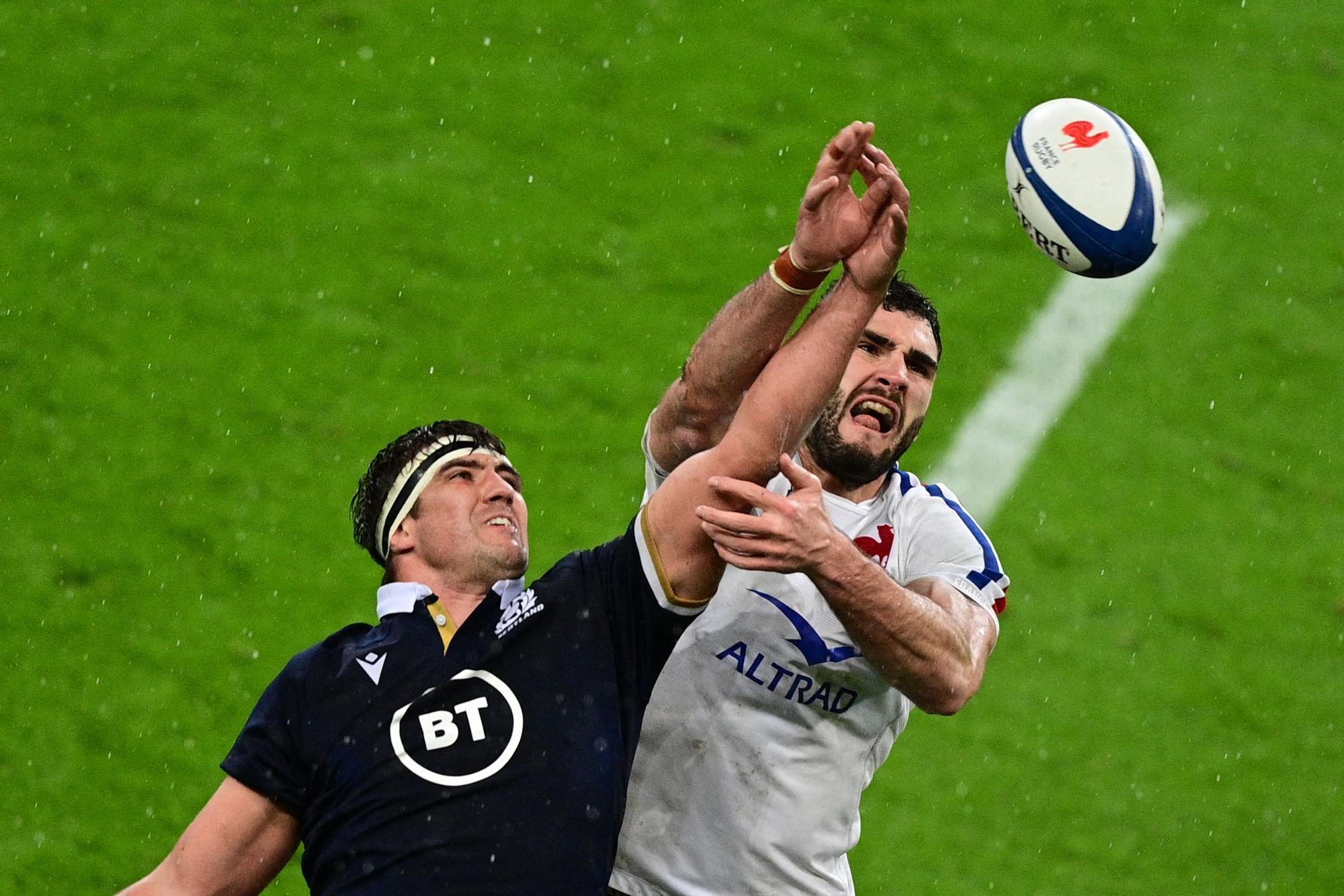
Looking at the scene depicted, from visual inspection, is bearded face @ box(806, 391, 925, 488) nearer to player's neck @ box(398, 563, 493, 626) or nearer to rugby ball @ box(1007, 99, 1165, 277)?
rugby ball @ box(1007, 99, 1165, 277)

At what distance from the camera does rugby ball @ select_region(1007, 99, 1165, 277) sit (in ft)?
13.6

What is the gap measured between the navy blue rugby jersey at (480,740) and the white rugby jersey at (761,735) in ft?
1.13

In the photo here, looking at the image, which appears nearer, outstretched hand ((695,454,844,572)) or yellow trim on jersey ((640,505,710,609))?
outstretched hand ((695,454,844,572))

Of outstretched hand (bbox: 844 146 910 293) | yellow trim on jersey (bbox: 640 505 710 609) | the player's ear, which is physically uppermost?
outstretched hand (bbox: 844 146 910 293)

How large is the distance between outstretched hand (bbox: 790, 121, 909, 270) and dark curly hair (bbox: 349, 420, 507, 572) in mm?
1106

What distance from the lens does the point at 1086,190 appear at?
4.18m

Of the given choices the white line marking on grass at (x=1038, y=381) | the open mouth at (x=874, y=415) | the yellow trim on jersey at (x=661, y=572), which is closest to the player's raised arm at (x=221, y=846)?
the yellow trim on jersey at (x=661, y=572)

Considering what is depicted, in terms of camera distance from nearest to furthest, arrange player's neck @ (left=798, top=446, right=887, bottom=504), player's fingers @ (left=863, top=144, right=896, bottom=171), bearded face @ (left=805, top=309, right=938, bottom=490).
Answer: player's fingers @ (left=863, top=144, right=896, bottom=171) < bearded face @ (left=805, top=309, right=938, bottom=490) < player's neck @ (left=798, top=446, right=887, bottom=504)

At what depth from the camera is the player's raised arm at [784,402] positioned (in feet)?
11.7

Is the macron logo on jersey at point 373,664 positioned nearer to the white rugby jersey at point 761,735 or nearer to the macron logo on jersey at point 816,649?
the white rugby jersey at point 761,735

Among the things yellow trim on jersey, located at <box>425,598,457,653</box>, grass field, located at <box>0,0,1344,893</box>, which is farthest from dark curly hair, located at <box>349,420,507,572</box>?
grass field, located at <box>0,0,1344,893</box>

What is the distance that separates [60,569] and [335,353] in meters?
1.29

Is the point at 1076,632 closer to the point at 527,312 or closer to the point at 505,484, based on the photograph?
the point at 527,312

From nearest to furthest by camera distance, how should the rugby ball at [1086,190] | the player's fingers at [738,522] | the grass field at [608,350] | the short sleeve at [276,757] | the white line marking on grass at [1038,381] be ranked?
the player's fingers at [738,522], the short sleeve at [276,757], the rugby ball at [1086,190], the grass field at [608,350], the white line marking on grass at [1038,381]
